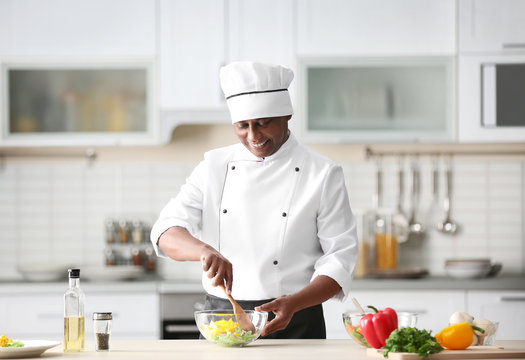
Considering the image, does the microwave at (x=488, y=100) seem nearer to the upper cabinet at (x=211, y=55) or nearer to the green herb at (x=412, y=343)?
the upper cabinet at (x=211, y=55)

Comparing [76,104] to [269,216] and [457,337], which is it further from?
[457,337]

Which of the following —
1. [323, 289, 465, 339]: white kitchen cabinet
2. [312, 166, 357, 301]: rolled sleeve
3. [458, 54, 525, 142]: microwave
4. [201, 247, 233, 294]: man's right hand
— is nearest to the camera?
[201, 247, 233, 294]: man's right hand

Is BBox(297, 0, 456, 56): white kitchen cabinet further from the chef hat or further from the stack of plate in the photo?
the chef hat

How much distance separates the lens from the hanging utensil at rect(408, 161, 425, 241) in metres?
4.37

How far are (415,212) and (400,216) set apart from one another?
12 centimetres

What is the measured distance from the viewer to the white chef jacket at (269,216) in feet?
7.85

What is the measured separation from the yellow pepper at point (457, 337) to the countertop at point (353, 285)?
1936 mm

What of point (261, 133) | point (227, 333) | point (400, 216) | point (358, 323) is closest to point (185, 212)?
point (261, 133)

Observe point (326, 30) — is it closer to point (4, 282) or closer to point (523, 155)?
point (523, 155)

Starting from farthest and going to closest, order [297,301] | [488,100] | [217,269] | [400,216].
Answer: [400,216]
[488,100]
[297,301]
[217,269]

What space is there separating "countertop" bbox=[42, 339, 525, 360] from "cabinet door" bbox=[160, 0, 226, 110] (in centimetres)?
213

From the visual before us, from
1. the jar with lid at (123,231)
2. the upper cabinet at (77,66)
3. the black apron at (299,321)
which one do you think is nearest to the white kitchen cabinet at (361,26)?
the upper cabinet at (77,66)

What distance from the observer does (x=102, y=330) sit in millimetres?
2016

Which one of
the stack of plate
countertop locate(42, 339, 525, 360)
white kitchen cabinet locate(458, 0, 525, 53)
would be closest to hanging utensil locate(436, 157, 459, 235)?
the stack of plate
